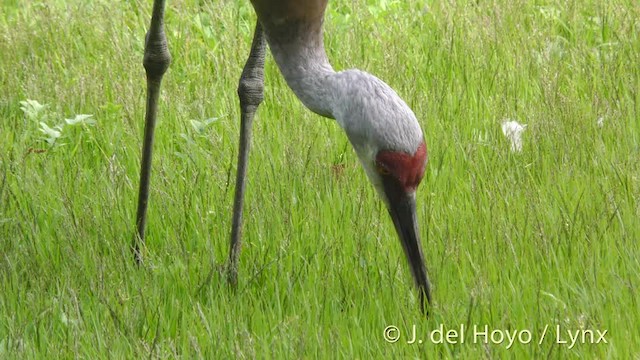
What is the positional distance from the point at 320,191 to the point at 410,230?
1110 mm

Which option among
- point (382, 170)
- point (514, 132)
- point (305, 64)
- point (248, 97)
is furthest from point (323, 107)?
point (514, 132)

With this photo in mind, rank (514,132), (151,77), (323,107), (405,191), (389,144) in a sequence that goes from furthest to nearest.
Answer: (514,132), (151,77), (323,107), (405,191), (389,144)

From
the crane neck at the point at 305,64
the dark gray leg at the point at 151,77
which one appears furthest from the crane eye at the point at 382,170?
the dark gray leg at the point at 151,77

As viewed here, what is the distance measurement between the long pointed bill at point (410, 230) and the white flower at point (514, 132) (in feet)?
4.73

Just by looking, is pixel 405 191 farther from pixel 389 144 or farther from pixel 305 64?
pixel 305 64

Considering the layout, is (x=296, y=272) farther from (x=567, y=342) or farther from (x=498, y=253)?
(x=567, y=342)

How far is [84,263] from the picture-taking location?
471 centimetres

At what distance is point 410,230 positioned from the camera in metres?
4.02

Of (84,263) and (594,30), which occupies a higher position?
(594,30)

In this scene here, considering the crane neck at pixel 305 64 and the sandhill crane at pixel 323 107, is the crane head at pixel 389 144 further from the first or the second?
the crane neck at pixel 305 64

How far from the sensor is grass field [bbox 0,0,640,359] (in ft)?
13.2

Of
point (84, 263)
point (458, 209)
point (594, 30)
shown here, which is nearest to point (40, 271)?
point (84, 263)

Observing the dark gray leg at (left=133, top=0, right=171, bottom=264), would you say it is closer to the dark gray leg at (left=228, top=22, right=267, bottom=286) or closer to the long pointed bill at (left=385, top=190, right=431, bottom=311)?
the dark gray leg at (left=228, top=22, right=267, bottom=286)

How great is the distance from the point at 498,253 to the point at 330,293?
639mm
